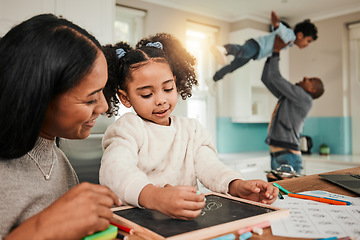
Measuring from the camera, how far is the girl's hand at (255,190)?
0.76 metres

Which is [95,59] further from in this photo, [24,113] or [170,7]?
[170,7]

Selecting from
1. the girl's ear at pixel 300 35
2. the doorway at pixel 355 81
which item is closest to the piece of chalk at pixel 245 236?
the girl's ear at pixel 300 35

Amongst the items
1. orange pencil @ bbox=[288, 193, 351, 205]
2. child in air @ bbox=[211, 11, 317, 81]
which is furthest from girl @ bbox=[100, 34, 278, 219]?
child in air @ bbox=[211, 11, 317, 81]

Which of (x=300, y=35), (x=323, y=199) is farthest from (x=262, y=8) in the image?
(x=323, y=199)

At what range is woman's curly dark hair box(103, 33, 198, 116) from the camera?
0.94 m

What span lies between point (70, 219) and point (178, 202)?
0.19 metres

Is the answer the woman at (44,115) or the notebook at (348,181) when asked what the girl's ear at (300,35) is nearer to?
the notebook at (348,181)

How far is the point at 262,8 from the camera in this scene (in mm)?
3725

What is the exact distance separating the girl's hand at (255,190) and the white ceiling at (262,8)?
9.32 ft

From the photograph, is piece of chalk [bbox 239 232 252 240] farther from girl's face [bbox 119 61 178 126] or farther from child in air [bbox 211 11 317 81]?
child in air [bbox 211 11 317 81]

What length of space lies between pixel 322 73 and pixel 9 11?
3380mm

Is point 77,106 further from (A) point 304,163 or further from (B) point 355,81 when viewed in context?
(B) point 355,81

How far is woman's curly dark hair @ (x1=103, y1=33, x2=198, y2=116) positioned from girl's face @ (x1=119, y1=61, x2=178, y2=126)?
27 millimetres

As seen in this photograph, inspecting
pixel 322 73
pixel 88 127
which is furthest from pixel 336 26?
pixel 88 127
